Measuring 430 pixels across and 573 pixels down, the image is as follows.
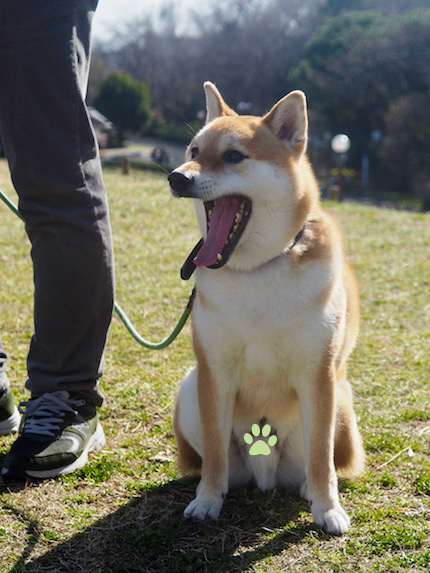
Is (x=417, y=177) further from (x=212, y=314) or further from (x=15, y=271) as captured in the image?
(x=212, y=314)

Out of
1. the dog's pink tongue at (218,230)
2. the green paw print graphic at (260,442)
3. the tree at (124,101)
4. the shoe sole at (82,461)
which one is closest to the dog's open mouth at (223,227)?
the dog's pink tongue at (218,230)

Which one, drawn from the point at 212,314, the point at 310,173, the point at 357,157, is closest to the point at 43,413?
the point at 212,314

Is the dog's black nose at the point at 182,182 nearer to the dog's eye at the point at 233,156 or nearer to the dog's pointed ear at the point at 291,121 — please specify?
the dog's eye at the point at 233,156

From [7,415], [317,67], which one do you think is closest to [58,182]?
[7,415]

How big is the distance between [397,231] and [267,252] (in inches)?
211

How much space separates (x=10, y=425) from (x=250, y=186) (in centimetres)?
127

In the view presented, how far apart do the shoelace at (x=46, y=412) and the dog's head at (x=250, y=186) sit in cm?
71

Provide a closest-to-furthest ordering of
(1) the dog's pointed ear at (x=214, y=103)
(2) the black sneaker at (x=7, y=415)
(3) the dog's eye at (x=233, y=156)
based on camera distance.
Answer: (3) the dog's eye at (x=233, y=156) → (1) the dog's pointed ear at (x=214, y=103) → (2) the black sneaker at (x=7, y=415)

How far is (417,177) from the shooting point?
2659 centimetres

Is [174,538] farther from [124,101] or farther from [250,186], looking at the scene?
[124,101]

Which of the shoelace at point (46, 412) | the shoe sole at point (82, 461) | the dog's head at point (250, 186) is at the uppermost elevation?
the dog's head at point (250, 186)

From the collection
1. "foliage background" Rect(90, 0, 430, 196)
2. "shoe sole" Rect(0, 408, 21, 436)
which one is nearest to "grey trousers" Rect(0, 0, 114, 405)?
"shoe sole" Rect(0, 408, 21, 436)

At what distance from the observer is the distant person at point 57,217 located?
2.19 metres

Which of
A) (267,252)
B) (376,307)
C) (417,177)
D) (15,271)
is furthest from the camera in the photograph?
(417,177)
